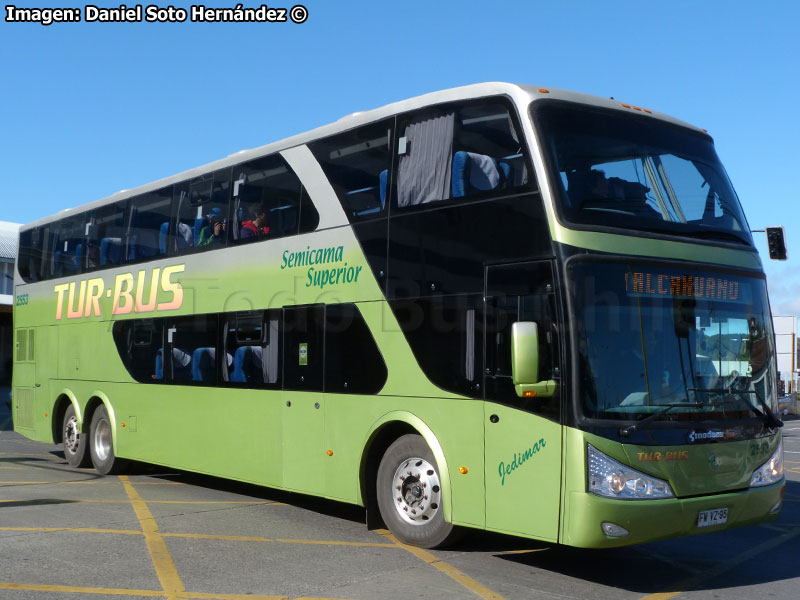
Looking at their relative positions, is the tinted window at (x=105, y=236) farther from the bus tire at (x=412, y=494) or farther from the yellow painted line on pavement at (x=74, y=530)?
the bus tire at (x=412, y=494)

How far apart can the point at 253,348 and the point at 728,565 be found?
218 inches

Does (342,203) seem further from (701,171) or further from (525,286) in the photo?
(701,171)

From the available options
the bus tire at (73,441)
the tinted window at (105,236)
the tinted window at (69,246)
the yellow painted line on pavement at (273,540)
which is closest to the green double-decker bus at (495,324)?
the yellow painted line on pavement at (273,540)

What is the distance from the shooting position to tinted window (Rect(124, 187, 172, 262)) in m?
12.6

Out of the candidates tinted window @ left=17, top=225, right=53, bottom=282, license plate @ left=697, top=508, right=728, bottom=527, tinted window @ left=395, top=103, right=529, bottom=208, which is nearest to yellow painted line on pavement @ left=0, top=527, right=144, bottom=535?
tinted window @ left=395, top=103, right=529, bottom=208

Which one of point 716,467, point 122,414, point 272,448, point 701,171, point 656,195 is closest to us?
point 716,467

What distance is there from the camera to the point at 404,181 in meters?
8.70

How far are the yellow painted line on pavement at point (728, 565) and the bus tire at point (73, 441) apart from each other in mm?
9939

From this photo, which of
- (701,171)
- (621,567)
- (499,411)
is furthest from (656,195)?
(621,567)

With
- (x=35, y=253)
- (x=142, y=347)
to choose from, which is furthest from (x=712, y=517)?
(x=35, y=253)

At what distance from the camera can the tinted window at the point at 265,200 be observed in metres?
10.2

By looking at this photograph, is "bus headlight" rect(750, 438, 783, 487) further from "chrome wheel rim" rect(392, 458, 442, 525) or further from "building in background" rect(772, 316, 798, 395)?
"building in background" rect(772, 316, 798, 395)

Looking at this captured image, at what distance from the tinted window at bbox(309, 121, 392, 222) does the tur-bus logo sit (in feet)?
10.9

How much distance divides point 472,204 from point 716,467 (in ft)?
9.51
